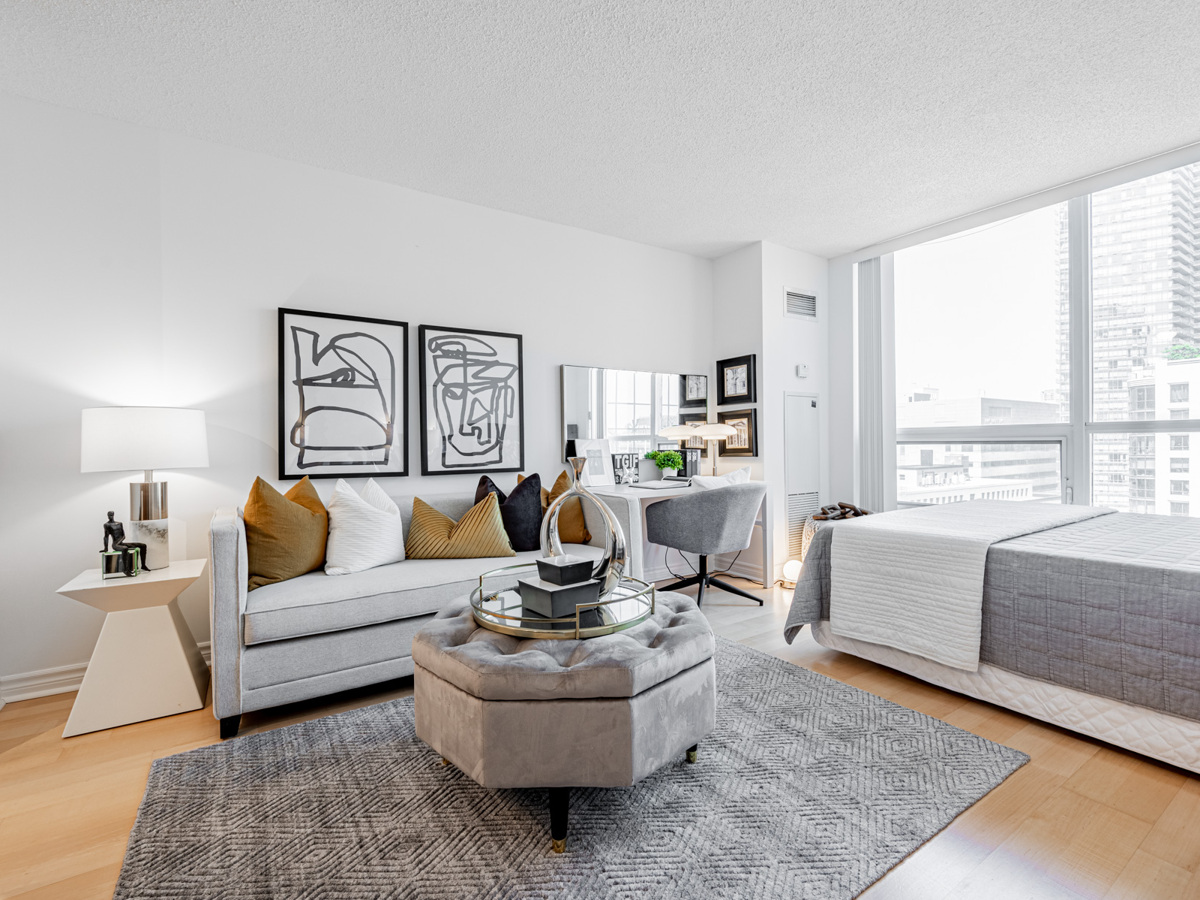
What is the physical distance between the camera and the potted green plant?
4.10 metres

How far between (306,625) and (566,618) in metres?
1.10

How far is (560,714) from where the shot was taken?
4.65 ft

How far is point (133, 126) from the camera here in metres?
2.62

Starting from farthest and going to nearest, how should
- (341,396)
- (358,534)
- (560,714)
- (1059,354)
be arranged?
(1059,354)
(341,396)
(358,534)
(560,714)

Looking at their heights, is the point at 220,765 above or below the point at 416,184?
below

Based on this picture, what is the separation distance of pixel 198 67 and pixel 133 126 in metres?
0.71

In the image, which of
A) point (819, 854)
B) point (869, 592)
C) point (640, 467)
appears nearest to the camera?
point (819, 854)

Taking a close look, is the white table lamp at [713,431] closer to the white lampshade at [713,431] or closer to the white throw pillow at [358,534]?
the white lampshade at [713,431]

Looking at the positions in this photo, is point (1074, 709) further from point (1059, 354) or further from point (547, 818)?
point (1059, 354)

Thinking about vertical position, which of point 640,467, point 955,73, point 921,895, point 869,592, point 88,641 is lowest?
point 921,895

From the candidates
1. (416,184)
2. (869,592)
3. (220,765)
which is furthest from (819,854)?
(416,184)

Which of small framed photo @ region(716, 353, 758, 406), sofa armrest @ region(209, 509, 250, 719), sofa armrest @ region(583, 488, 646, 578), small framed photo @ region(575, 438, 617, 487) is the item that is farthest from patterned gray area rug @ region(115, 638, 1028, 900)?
small framed photo @ region(716, 353, 758, 406)

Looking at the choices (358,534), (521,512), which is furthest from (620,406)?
(358,534)

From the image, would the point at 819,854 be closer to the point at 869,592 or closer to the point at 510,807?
the point at 510,807
